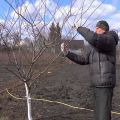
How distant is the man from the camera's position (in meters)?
5.74

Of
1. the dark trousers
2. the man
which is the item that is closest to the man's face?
the man

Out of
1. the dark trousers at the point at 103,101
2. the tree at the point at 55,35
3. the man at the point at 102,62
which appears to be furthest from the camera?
the tree at the point at 55,35

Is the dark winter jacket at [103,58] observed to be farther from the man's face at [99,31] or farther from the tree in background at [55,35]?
the tree in background at [55,35]

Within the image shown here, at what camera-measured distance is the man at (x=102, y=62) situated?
226 inches

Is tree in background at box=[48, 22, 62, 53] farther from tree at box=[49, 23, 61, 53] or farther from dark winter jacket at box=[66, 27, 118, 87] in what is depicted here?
dark winter jacket at box=[66, 27, 118, 87]

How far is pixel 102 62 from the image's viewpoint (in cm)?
586

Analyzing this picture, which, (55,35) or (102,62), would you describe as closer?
(102,62)

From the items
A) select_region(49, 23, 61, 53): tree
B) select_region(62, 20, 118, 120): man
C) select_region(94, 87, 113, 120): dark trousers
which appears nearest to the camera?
select_region(62, 20, 118, 120): man

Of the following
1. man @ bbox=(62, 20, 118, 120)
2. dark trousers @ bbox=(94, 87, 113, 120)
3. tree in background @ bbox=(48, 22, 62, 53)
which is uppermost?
tree in background @ bbox=(48, 22, 62, 53)

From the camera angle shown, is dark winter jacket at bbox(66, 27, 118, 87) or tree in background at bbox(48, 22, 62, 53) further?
tree in background at bbox(48, 22, 62, 53)

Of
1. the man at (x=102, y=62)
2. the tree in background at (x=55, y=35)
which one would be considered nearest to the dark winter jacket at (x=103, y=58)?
the man at (x=102, y=62)

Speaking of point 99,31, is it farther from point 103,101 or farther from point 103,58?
point 103,101

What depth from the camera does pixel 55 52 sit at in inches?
281

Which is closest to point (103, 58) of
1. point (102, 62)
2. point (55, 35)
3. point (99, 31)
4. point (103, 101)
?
point (102, 62)
